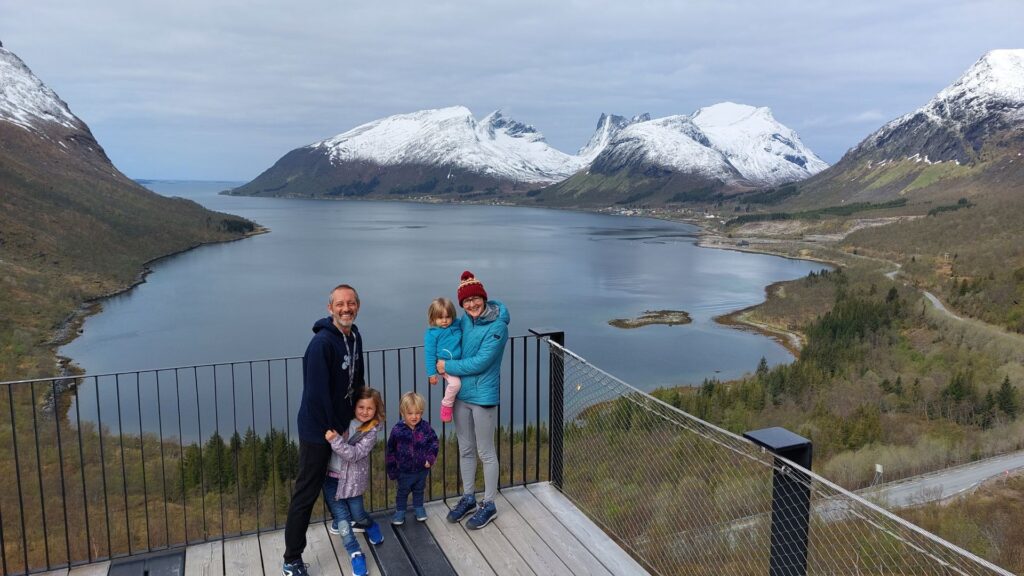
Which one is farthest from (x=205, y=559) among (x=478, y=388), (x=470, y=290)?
(x=470, y=290)

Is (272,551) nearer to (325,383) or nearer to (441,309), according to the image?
(325,383)

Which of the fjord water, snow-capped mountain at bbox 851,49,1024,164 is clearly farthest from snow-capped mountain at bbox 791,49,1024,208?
the fjord water

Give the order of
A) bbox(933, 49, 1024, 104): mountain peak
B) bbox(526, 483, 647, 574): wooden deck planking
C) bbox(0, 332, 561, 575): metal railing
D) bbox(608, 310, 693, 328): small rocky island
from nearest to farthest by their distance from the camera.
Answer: bbox(526, 483, 647, 574): wooden deck planking, bbox(0, 332, 561, 575): metal railing, bbox(608, 310, 693, 328): small rocky island, bbox(933, 49, 1024, 104): mountain peak

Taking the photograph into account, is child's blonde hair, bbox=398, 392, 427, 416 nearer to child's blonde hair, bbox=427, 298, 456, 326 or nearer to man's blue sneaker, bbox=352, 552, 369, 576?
child's blonde hair, bbox=427, 298, 456, 326

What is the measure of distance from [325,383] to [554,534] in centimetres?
196

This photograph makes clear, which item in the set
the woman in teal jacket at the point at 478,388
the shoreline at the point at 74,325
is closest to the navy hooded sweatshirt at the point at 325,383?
the woman in teal jacket at the point at 478,388

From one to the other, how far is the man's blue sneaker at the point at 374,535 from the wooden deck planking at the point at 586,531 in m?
1.27

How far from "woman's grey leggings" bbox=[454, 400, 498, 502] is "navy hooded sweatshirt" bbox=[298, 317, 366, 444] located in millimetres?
888

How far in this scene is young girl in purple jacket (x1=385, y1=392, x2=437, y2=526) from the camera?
461 cm

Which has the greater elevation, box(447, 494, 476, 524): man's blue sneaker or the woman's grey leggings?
the woman's grey leggings

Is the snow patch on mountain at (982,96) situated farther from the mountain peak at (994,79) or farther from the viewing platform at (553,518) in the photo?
the viewing platform at (553,518)

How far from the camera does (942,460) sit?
15.6 metres

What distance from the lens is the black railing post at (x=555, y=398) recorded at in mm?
5402

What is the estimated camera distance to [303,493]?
4.08m
